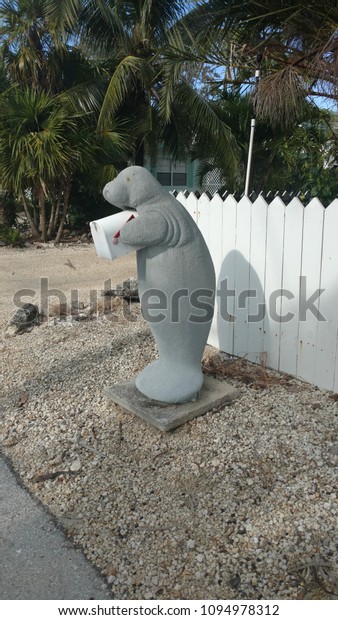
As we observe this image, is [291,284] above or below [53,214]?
below

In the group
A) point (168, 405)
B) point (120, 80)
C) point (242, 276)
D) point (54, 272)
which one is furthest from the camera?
point (120, 80)

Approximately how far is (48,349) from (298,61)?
4.18 meters

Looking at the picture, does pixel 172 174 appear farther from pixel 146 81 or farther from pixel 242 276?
pixel 242 276

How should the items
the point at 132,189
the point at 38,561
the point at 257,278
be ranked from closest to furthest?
the point at 38,561 < the point at 132,189 < the point at 257,278

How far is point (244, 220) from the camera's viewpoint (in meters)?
3.67

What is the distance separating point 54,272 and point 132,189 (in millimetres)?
5849

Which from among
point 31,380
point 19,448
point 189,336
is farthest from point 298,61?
point 19,448

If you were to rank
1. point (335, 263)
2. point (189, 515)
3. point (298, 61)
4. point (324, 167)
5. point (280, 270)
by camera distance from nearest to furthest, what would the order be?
point (189, 515) < point (335, 263) < point (280, 270) < point (298, 61) < point (324, 167)

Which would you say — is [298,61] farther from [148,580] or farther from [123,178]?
[148,580]

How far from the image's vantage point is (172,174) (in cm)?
1812

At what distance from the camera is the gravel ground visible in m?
1.85

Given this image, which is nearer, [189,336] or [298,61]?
[189,336]

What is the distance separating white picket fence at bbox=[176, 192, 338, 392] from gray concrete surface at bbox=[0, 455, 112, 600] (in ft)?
6.90

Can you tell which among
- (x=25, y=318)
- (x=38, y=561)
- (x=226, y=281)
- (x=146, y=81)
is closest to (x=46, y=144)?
(x=146, y=81)
